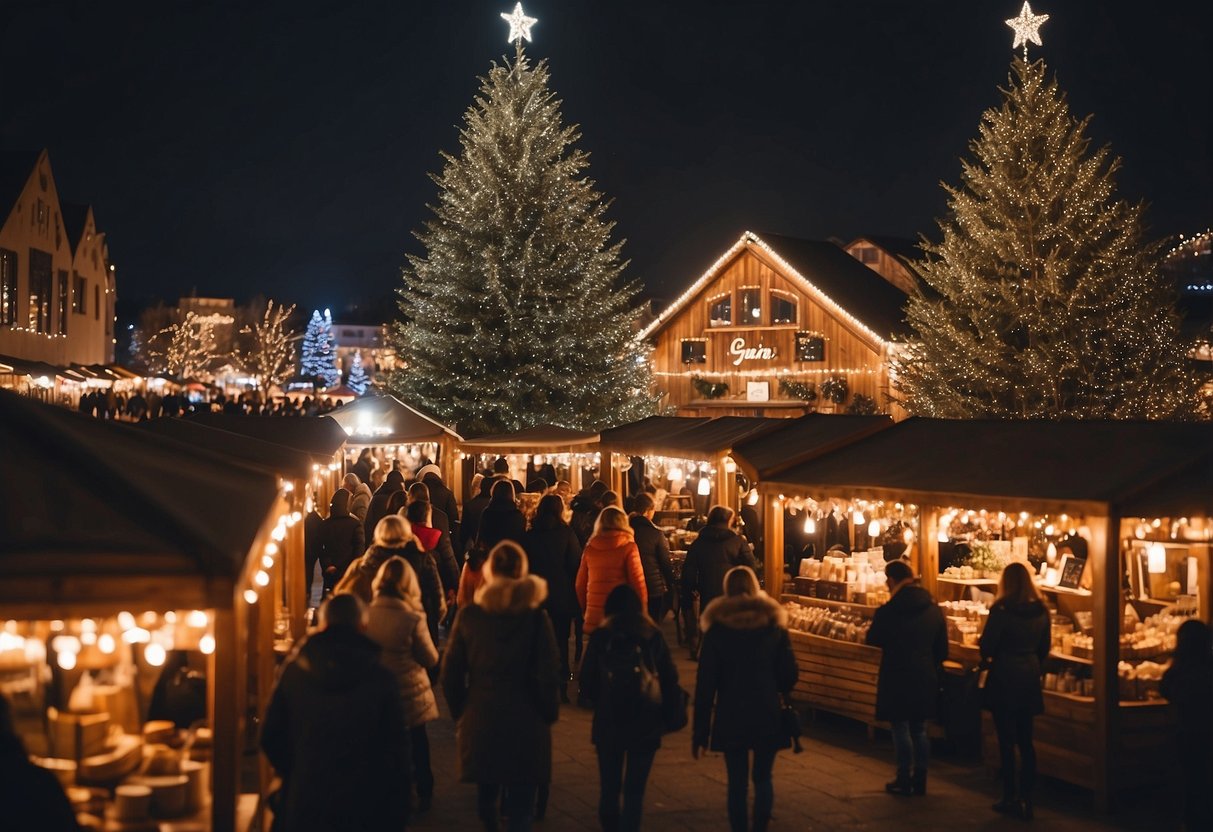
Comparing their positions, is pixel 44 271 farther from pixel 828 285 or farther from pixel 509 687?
pixel 509 687

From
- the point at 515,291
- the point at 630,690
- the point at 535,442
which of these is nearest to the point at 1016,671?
the point at 630,690

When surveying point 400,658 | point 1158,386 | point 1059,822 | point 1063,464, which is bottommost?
point 1059,822

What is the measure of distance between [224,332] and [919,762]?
108m

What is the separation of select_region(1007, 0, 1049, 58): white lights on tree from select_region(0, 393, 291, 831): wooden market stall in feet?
70.7

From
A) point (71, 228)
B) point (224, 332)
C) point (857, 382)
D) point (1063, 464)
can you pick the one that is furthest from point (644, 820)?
point (224, 332)

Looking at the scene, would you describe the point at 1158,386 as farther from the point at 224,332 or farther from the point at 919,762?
the point at 224,332

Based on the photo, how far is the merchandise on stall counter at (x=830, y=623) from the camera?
34.8ft

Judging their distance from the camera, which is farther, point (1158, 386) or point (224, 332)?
point (224, 332)

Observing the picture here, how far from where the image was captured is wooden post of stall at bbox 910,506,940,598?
434 inches

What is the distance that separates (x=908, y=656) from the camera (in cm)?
830

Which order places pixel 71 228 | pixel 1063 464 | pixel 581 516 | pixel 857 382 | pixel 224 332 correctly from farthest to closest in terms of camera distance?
pixel 224 332 < pixel 71 228 < pixel 857 382 < pixel 581 516 < pixel 1063 464

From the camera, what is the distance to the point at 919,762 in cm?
848

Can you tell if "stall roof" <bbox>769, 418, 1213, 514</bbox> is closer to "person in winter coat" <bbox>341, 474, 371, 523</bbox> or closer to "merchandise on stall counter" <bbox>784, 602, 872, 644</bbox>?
"merchandise on stall counter" <bbox>784, 602, 872, 644</bbox>

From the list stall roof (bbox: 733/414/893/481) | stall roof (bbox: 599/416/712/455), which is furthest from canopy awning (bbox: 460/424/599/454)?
stall roof (bbox: 733/414/893/481)
